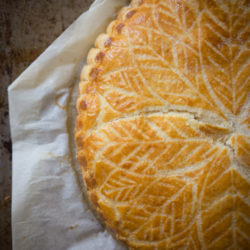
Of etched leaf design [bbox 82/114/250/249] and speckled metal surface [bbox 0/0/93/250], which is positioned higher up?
speckled metal surface [bbox 0/0/93/250]

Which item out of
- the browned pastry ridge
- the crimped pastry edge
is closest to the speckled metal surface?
the crimped pastry edge

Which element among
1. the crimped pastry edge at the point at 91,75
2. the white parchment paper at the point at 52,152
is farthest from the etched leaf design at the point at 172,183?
the white parchment paper at the point at 52,152

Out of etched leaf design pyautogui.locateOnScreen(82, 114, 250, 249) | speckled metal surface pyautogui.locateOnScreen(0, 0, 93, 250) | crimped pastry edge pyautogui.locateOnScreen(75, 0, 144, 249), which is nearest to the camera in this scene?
etched leaf design pyautogui.locateOnScreen(82, 114, 250, 249)

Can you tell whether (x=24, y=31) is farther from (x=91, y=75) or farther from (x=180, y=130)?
(x=180, y=130)

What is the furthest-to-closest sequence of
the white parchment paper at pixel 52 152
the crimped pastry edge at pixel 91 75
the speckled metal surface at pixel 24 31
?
1. the speckled metal surface at pixel 24 31
2. the white parchment paper at pixel 52 152
3. the crimped pastry edge at pixel 91 75

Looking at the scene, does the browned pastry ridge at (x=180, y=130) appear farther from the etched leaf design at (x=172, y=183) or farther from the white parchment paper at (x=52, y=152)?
the white parchment paper at (x=52, y=152)

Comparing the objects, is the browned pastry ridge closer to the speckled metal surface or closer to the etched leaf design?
the etched leaf design

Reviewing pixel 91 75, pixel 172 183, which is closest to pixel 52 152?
pixel 91 75
